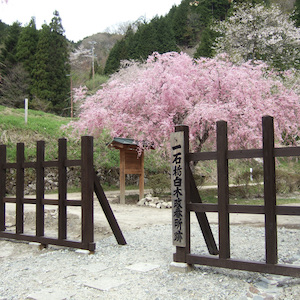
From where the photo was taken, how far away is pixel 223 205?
3.39 m

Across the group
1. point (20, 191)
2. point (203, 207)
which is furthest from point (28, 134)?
point (203, 207)

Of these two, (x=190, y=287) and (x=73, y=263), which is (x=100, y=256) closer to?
(x=73, y=263)

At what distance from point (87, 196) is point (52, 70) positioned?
920 inches

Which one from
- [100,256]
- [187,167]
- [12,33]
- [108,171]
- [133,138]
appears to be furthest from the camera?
[12,33]

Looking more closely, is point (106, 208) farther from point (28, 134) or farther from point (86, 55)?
point (86, 55)

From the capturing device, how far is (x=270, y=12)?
841 inches

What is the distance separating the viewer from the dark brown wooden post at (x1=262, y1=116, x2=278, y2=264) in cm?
308

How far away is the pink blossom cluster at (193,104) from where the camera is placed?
410 inches

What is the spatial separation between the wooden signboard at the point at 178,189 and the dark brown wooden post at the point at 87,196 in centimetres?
129

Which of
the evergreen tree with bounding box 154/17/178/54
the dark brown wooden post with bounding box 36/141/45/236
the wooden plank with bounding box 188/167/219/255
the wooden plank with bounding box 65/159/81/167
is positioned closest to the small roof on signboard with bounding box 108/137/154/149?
the dark brown wooden post with bounding box 36/141/45/236

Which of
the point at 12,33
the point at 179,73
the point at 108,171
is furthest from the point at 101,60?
the point at 179,73

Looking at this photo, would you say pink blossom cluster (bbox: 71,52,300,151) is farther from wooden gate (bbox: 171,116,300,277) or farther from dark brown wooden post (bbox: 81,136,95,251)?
wooden gate (bbox: 171,116,300,277)

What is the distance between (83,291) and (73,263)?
1058 millimetres

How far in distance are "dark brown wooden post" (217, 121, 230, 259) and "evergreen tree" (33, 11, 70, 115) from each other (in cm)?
2310
